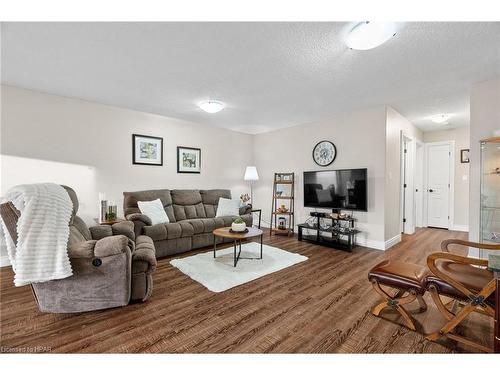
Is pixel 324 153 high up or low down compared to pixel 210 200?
up

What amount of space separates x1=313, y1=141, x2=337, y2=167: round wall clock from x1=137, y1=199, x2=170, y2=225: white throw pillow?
3123 millimetres

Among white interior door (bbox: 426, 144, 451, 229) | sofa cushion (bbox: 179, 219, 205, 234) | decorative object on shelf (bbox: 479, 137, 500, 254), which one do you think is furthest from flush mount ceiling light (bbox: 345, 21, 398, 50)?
white interior door (bbox: 426, 144, 451, 229)

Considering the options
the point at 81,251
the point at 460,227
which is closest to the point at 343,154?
the point at 460,227

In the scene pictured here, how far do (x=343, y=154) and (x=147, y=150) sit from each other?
3.68 m

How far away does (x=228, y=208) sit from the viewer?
4406 mm

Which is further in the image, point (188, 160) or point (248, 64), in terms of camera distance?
point (188, 160)

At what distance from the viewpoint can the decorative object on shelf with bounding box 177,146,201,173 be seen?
4594mm

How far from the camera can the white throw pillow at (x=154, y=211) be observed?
11.5ft

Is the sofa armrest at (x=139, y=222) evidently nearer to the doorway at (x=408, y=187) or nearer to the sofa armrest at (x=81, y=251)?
the sofa armrest at (x=81, y=251)

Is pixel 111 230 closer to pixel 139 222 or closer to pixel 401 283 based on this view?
pixel 139 222

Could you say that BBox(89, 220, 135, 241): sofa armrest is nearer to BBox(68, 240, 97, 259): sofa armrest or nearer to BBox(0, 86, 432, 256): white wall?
BBox(68, 240, 97, 259): sofa armrest

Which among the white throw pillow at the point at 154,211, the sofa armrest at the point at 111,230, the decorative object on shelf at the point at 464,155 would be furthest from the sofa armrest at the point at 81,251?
the decorative object on shelf at the point at 464,155
